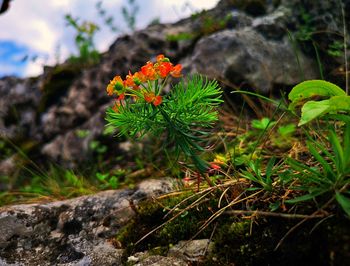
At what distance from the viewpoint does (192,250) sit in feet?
5.40

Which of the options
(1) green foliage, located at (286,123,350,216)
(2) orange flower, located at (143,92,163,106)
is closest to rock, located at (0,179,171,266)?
(2) orange flower, located at (143,92,163,106)

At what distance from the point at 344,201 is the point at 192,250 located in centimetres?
74

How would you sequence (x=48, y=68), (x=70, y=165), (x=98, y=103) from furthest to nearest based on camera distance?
(x=48, y=68), (x=98, y=103), (x=70, y=165)

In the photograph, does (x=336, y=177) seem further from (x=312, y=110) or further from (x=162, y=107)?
(x=162, y=107)

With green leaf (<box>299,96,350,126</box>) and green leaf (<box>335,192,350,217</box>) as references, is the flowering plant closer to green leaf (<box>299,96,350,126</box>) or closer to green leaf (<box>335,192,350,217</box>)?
green leaf (<box>299,96,350,126</box>)

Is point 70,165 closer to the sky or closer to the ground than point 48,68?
closer to the ground

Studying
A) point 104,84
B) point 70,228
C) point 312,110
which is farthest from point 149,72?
point 104,84

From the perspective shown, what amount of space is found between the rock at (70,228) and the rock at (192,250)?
32 cm

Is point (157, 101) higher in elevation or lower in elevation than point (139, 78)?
lower

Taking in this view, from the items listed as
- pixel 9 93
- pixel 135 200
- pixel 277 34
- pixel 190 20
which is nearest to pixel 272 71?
pixel 277 34

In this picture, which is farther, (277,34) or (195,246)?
(277,34)

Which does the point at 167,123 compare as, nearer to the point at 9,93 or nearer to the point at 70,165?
the point at 70,165

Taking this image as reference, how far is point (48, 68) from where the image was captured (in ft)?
17.8

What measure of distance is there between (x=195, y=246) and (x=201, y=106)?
0.68 metres
